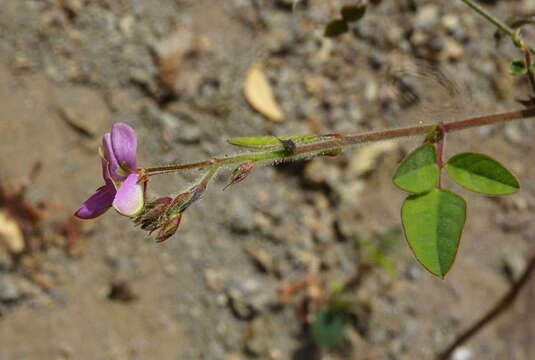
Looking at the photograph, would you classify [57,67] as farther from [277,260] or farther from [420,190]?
[420,190]

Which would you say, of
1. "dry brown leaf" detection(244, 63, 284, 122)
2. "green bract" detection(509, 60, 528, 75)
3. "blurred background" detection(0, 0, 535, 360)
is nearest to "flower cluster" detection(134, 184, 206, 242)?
"green bract" detection(509, 60, 528, 75)

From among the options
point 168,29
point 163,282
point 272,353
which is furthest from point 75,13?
point 272,353

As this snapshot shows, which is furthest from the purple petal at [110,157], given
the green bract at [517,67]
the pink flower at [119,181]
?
the green bract at [517,67]

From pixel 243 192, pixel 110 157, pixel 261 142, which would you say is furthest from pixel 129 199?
pixel 243 192

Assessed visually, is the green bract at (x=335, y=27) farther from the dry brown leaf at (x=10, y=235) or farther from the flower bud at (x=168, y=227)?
the dry brown leaf at (x=10, y=235)

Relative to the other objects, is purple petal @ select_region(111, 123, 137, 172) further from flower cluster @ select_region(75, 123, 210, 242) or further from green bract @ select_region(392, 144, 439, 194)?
green bract @ select_region(392, 144, 439, 194)

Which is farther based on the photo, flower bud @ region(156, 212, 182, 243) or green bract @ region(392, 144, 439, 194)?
green bract @ region(392, 144, 439, 194)

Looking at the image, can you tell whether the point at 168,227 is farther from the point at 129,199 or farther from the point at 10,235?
the point at 10,235
